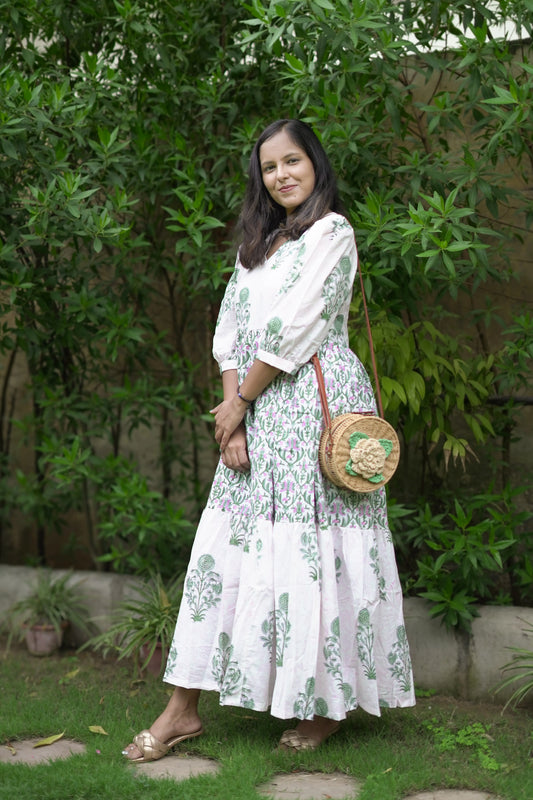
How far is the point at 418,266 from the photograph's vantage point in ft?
10.4

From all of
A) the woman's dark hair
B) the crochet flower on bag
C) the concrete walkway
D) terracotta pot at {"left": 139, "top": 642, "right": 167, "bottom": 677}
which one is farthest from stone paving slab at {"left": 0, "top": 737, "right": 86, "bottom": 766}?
the woman's dark hair

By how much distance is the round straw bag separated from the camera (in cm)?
264

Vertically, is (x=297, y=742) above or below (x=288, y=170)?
below

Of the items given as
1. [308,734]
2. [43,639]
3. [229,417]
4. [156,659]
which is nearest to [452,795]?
[308,734]

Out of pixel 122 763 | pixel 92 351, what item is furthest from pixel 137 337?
pixel 122 763

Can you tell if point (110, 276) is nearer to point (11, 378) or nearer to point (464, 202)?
point (11, 378)


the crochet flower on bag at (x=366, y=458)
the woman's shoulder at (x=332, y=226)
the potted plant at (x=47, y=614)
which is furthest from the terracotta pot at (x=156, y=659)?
the woman's shoulder at (x=332, y=226)

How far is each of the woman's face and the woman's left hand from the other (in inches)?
24.9

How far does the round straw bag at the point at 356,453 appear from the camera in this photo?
264cm

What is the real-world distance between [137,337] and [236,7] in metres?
1.37

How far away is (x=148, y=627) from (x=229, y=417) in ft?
4.18

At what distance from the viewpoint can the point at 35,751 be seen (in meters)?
2.86

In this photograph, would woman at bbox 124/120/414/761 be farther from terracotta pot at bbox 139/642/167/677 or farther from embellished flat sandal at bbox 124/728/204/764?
terracotta pot at bbox 139/642/167/677

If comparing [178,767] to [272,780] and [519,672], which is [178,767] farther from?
[519,672]
